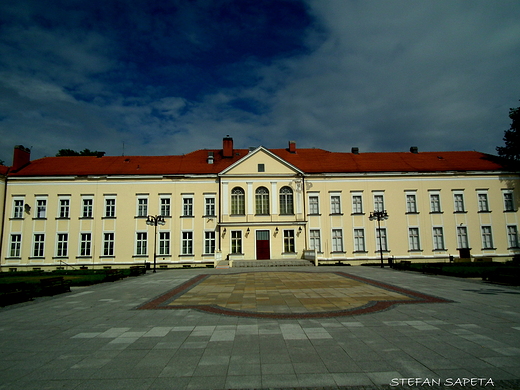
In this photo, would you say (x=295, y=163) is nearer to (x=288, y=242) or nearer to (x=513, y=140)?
(x=288, y=242)

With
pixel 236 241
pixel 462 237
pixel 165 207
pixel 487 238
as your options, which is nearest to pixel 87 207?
pixel 165 207

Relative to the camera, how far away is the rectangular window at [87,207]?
33969mm

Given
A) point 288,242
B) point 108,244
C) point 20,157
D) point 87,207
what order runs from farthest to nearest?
point 20,157
point 87,207
point 288,242
point 108,244

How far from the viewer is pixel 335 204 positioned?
35.1 metres

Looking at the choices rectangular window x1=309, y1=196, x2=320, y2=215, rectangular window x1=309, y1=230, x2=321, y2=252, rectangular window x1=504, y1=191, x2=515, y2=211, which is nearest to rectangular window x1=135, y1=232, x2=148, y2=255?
rectangular window x1=309, y1=230, x2=321, y2=252

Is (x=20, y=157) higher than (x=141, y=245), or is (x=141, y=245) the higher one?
(x=20, y=157)

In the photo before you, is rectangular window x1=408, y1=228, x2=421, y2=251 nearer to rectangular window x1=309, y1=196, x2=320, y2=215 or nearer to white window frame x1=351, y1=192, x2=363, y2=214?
white window frame x1=351, y1=192, x2=363, y2=214

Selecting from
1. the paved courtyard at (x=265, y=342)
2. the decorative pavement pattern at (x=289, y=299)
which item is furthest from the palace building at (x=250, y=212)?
the paved courtyard at (x=265, y=342)

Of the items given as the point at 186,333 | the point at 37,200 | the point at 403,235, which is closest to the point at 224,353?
the point at 186,333

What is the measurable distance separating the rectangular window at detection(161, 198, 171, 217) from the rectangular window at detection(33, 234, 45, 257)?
41.4 feet

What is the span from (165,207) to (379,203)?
926 inches

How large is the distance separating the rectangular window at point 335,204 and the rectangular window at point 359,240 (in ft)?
9.71

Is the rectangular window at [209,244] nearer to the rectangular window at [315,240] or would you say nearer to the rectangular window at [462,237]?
the rectangular window at [315,240]

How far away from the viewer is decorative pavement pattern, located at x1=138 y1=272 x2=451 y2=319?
1070 centimetres
